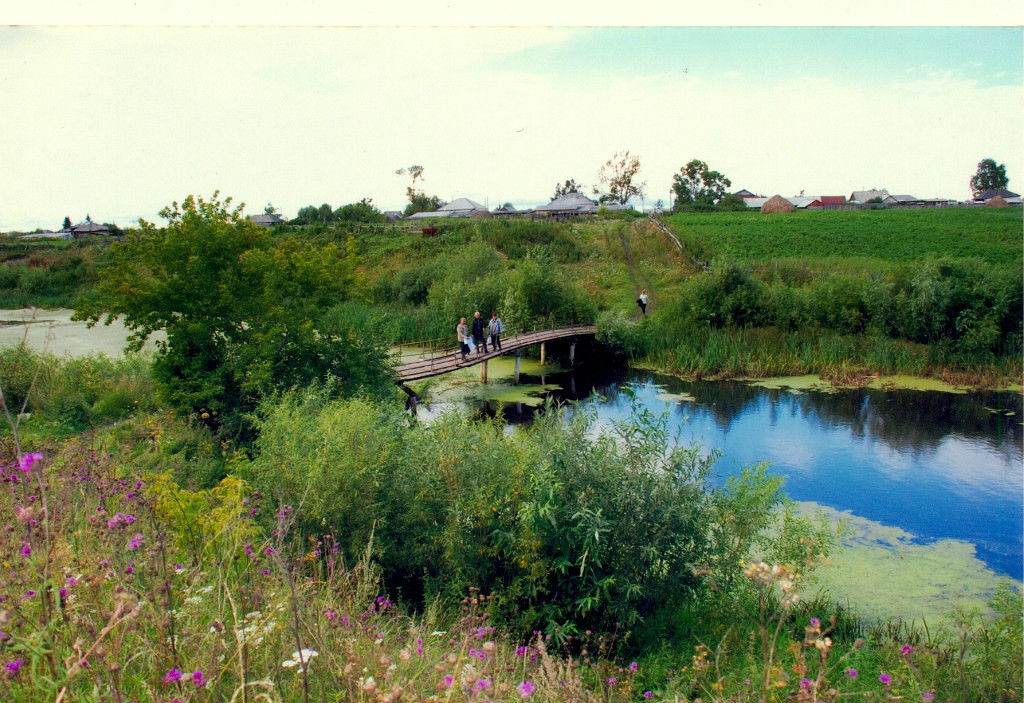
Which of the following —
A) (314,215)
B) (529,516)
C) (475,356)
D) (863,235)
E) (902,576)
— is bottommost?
(902,576)

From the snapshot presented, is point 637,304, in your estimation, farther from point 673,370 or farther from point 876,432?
point 876,432

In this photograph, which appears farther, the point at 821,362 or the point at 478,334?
the point at 821,362

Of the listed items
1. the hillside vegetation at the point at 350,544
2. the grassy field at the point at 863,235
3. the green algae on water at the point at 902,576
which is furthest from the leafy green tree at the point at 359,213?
the green algae on water at the point at 902,576

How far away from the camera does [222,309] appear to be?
11.2 metres

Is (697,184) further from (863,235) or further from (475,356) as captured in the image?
(475,356)

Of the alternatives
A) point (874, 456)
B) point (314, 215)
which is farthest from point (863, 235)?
point (314, 215)

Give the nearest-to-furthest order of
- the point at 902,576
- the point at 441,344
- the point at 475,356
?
the point at 902,576 < the point at 475,356 < the point at 441,344

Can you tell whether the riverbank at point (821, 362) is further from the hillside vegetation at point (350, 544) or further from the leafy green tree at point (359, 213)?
the leafy green tree at point (359, 213)

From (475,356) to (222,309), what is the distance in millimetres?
7624

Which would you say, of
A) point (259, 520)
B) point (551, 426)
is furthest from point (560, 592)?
point (259, 520)

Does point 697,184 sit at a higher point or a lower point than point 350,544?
higher

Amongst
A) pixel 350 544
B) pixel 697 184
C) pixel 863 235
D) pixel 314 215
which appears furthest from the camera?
pixel 697 184

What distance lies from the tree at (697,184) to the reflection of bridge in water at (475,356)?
33827 mm

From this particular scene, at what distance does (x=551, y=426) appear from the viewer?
7.30 m
